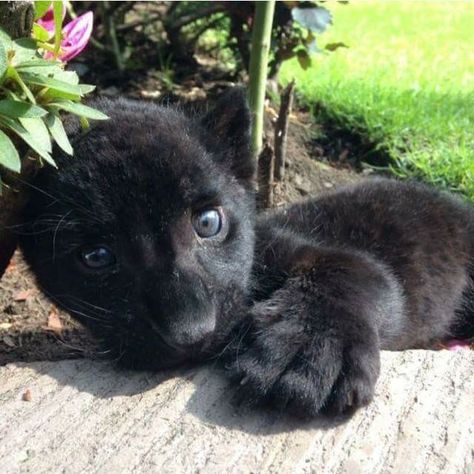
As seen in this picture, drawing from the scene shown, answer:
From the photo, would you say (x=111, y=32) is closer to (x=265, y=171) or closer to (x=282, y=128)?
(x=282, y=128)

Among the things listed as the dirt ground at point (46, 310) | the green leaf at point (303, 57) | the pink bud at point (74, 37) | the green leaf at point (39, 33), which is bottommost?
the dirt ground at point (46, 310)

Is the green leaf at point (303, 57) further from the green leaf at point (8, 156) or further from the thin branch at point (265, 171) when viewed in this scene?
the green leaf at point (8, 156)

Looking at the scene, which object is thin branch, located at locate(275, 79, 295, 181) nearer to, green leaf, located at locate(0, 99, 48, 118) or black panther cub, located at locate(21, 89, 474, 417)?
black panther cub, located at locate(21, 89, 474, 417)

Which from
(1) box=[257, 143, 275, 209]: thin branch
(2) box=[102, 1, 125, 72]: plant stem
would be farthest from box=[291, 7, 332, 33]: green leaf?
(2) box=[102, 1, 125, 72]: plant stem

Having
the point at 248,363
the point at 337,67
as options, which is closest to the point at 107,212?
the point at 248,363

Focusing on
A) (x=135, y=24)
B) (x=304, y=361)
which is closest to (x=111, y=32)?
(x=135, y=24)

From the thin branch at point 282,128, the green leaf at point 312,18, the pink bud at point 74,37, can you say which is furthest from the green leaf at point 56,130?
the green leaf at point 312,18
